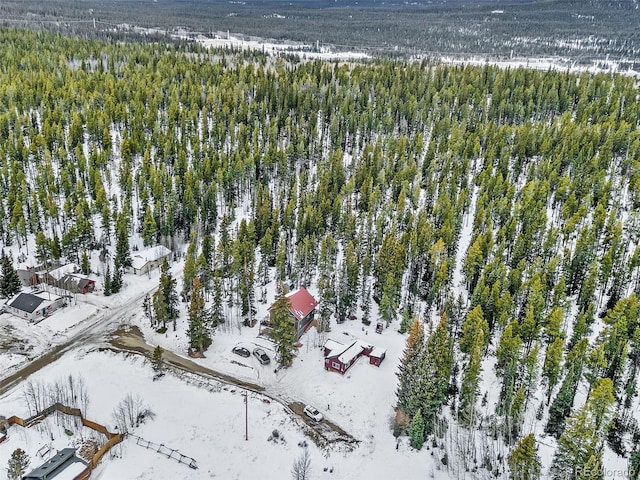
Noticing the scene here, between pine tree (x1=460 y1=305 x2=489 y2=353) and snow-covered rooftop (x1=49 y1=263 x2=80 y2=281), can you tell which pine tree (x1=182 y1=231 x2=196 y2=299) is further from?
pine tree (x1=460 y1=305 x2=489 y2=353)

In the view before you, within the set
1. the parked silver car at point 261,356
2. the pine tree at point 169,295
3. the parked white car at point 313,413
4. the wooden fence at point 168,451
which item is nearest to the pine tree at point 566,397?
the parked white car at point 313,413

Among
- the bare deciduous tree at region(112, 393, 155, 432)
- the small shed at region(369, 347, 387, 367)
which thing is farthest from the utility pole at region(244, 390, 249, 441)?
the small shed at region(369, 347, 387, 367)

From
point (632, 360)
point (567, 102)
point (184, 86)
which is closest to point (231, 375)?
point (632, 360)

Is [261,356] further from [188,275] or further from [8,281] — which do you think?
[8,281]

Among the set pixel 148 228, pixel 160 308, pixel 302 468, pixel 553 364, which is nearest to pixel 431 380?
pixel 302 468

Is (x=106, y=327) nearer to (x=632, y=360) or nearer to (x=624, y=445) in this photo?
(x=624, y=445)
